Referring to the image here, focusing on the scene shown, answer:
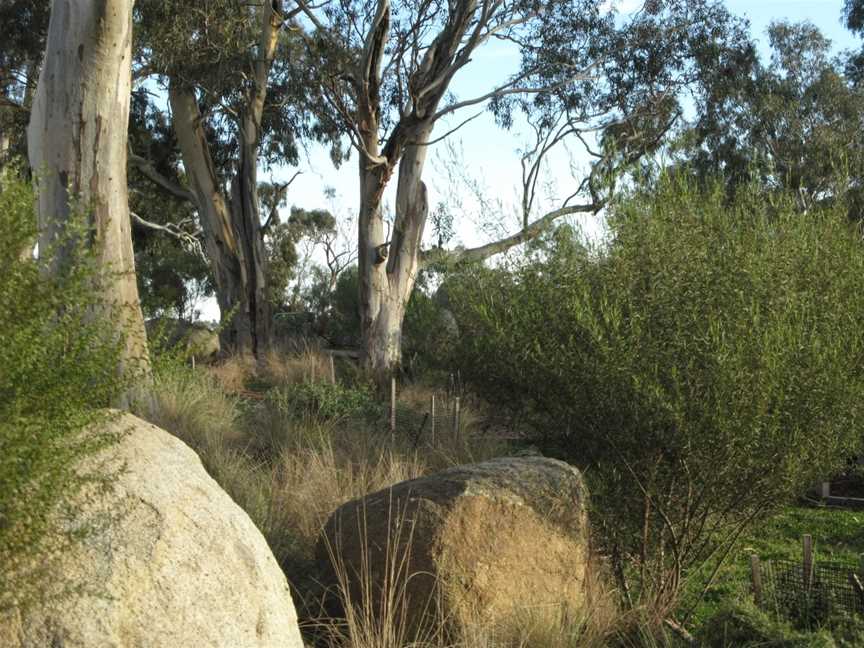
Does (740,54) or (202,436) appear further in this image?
(740,54)

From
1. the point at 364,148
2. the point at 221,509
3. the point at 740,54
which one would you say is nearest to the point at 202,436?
the point at 221,509

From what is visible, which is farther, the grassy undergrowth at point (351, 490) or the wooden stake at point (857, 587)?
the wooden stake at point (857, 587)

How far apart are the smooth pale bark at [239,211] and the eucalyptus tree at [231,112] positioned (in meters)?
0.02

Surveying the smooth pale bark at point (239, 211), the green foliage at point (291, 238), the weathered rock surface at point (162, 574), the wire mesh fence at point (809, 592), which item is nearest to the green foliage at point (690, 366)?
the wire mesh fence at point (809, 592)

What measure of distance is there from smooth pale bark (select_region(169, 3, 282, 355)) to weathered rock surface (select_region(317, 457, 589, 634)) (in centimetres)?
1247

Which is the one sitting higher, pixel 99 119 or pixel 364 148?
pixel 364 148

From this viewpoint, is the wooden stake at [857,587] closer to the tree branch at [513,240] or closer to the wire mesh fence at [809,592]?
the wire mesh fence at [809,592]

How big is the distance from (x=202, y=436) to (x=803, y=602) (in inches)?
206

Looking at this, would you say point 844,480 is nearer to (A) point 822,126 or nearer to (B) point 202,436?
(B) point 202,436

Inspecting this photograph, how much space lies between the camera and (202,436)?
9.55 meters

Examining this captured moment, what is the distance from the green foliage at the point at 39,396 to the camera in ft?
10.9

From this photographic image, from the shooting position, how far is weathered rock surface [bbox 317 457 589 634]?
5.61 metres

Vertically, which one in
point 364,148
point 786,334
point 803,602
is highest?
point 364,148

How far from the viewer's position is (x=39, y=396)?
3.57 meters
